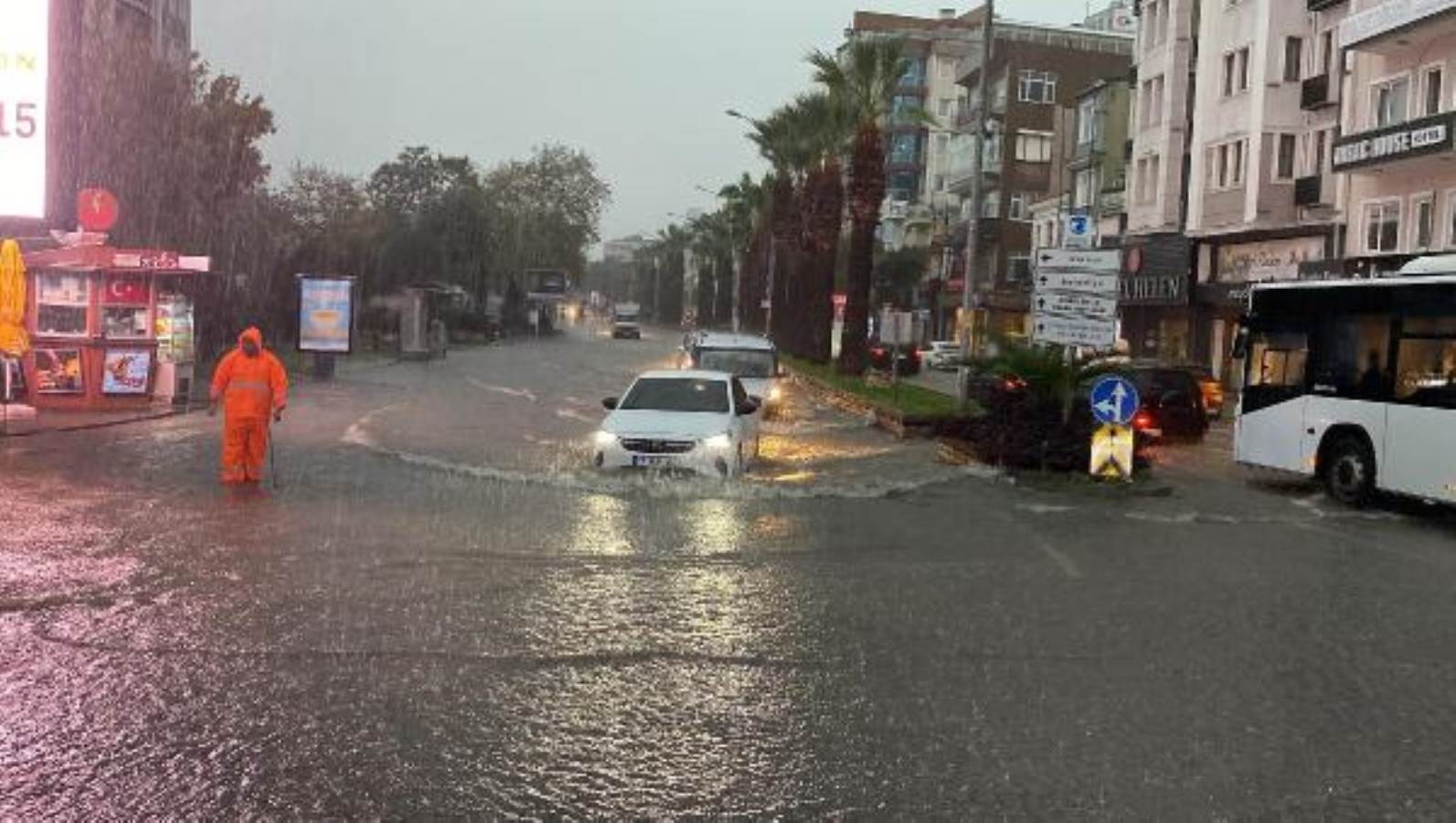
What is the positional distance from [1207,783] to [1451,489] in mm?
10827

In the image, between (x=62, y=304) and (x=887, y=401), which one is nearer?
(x=62, y=304)

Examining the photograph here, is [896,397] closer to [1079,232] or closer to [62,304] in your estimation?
[1079,232]

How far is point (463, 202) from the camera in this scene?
77.1m

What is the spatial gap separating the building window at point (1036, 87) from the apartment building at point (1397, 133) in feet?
144

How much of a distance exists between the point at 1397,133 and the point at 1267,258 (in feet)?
33.0

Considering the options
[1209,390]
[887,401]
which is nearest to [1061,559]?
[887,401]

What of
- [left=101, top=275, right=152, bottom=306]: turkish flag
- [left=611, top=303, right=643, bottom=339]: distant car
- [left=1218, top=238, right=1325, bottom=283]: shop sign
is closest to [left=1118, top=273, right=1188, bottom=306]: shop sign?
[left=1218, top=238, right=1325, bottom=283]: shop sign

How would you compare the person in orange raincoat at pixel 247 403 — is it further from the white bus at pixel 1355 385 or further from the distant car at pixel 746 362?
the white bus at pixel 1355 385

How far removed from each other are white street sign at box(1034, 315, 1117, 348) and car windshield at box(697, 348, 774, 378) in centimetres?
657

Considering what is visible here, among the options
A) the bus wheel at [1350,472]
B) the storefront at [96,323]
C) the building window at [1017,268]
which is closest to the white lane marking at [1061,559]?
the bus wheel at [1350,472]

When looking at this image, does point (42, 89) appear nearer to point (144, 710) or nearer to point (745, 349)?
point (745, 349)

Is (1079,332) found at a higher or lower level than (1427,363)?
higher

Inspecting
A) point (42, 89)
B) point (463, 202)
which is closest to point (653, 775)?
point (42, 89)

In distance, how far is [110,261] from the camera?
23.2 m
